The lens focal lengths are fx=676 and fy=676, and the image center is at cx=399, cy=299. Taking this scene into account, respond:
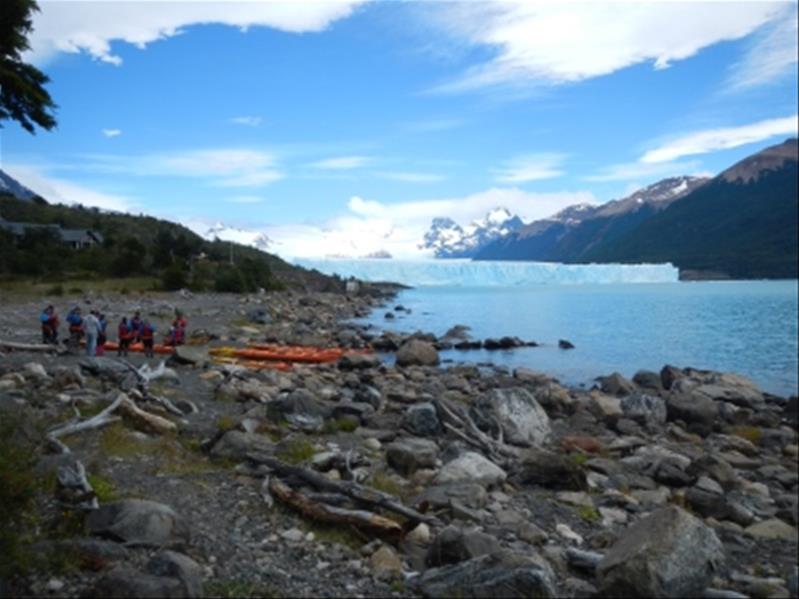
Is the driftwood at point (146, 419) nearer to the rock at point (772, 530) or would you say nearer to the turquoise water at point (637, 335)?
the rock at point (772, 530)

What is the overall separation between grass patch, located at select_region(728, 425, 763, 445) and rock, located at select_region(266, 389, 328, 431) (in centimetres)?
1054

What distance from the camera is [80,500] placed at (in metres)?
6.17

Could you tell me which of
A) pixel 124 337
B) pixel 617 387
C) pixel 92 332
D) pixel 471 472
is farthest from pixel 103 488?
pixel 617 387

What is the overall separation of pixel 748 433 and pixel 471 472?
10.6 m

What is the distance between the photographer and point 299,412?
1212 cm

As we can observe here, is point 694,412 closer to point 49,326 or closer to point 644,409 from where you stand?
point 644,409

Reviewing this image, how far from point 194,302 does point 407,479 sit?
36.4 meters

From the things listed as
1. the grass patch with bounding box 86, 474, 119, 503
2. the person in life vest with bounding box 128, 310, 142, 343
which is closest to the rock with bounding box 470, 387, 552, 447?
the grass patch with bounding box 86, 474, 119, 503

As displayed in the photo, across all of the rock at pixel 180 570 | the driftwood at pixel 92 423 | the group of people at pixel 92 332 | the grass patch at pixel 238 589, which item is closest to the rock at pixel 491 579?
the grass patch at pixel 238 589

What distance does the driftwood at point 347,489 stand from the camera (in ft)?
23.0

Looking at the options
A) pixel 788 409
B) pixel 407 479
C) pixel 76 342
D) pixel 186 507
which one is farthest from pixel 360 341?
pixel 186 507

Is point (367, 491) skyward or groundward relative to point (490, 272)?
groundward

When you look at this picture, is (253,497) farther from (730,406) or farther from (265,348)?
(265,348)

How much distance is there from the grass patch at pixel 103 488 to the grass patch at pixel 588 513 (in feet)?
18.4
